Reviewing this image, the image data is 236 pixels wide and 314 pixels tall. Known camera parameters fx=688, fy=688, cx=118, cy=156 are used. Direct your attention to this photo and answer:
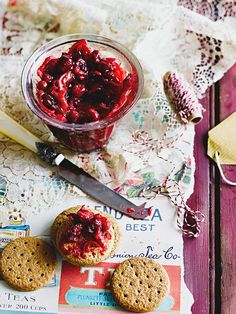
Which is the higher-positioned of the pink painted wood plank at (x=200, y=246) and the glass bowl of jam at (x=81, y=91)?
the glass bowl of jam at (x=81, y=91)

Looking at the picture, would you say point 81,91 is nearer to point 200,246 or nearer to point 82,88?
point 82,88

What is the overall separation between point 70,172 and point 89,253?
8.1 inches

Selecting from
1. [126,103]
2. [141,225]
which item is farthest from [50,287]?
[126,103]

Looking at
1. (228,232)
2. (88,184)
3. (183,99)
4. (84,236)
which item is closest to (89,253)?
(84,236)

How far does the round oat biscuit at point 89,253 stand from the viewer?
135cm

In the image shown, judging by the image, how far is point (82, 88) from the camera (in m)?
1.40

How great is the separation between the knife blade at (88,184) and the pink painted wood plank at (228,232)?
0.17m

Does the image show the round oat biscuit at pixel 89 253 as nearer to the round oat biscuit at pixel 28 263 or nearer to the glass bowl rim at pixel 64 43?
the round oat biscuit at pixel 28 263

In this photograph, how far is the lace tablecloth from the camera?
1439 millimetres

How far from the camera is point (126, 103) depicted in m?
1.41

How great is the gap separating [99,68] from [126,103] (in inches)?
3.7

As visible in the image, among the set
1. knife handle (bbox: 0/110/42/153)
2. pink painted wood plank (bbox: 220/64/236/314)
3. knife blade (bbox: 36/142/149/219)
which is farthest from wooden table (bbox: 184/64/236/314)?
knife handle (bbox: 0/110/42/153)

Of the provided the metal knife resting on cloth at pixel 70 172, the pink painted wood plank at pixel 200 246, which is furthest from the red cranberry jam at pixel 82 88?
the pink painted wood plank at pixel 200 246

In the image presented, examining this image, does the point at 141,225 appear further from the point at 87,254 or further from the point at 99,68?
the point at 99,68
